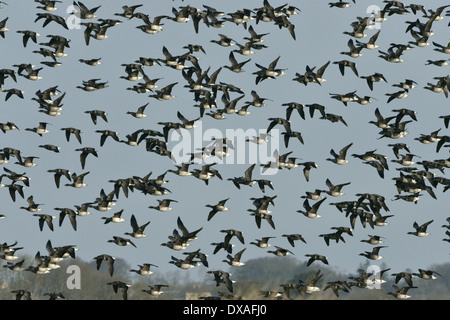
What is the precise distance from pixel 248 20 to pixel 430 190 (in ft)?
49.7

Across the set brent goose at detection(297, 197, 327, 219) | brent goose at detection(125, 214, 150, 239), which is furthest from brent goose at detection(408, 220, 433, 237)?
brent goose at detection(125, 214, 150, 239)

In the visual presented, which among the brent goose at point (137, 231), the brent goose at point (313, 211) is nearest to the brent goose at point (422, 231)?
the brent goose at point (313, 211)

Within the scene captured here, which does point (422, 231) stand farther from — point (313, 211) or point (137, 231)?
point (137, 231)

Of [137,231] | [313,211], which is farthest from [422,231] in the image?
[137,231]

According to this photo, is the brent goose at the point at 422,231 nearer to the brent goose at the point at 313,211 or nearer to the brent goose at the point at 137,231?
the brent goose at the point at 313,211

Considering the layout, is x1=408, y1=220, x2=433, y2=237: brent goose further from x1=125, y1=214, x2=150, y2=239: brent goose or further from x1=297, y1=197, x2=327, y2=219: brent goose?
x1=125, y1=214, x2=150, y2=239: brent goose

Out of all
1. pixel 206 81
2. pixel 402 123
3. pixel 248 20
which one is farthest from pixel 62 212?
pixel 402 123

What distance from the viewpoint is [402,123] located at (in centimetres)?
7175

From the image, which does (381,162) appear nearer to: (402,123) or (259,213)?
(402,123)

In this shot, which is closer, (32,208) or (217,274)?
(217,274)
